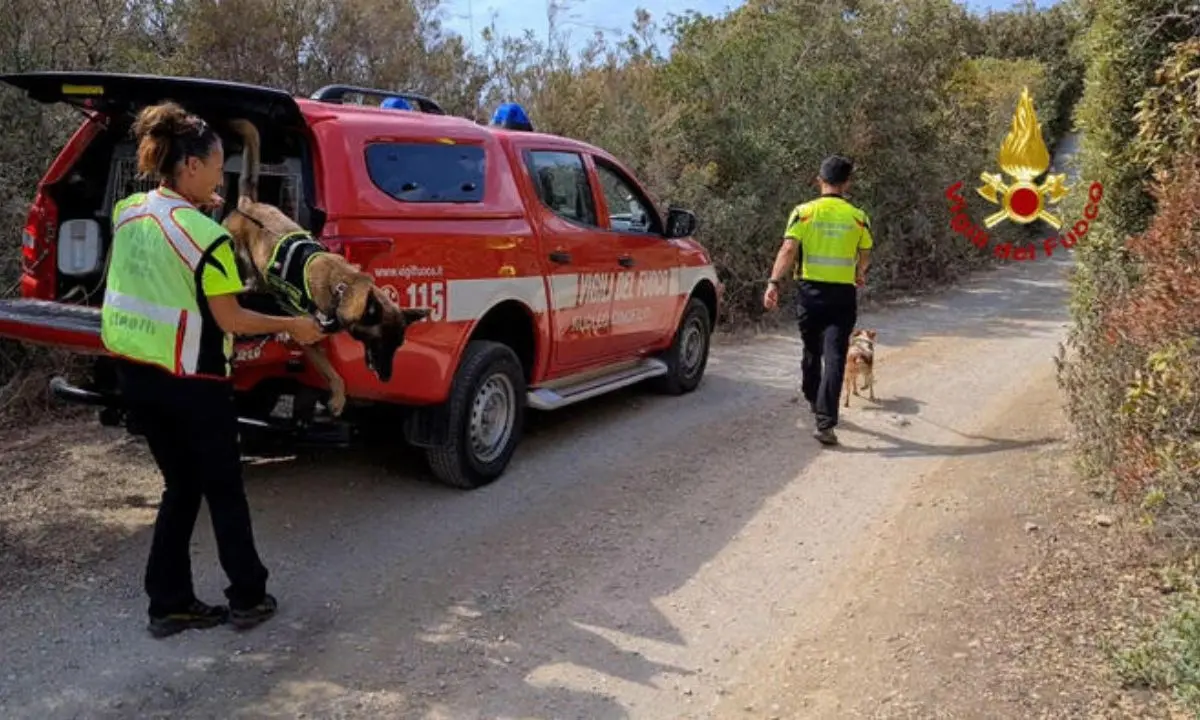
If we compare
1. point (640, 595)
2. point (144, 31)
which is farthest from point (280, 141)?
point (144, 31)

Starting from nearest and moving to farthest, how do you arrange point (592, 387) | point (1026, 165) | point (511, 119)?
point (511, 119), point (592, 387), point (1026, 165)

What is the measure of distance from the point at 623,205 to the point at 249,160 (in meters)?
3.44

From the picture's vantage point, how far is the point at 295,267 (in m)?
4.00

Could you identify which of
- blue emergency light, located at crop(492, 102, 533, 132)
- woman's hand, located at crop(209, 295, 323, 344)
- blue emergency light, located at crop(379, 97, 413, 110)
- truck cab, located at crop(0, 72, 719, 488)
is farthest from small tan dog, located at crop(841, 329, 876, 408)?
woman's hand, located at crop(209, 295, 323, 344)

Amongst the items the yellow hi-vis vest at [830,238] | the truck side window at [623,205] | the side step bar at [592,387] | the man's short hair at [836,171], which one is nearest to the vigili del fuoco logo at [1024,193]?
the yellow hi-vis vest at [830,238]

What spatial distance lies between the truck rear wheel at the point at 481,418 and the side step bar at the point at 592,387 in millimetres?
213

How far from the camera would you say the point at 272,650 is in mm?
3902

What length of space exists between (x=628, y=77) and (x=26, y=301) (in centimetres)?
941

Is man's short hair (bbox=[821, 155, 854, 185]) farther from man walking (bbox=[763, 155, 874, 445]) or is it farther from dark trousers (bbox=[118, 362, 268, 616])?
dark trousers (bbox=[118, 362, 268, 616])

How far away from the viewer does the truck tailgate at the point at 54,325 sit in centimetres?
446

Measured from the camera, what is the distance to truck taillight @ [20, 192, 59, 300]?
517 centimetres

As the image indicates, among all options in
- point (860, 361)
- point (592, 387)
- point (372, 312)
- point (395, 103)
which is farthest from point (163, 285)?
point (860, 361)

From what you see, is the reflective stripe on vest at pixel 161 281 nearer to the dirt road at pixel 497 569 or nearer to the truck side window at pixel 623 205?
the dirt road at pixel 497 569

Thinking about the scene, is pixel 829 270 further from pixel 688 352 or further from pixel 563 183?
pixel 563 183
